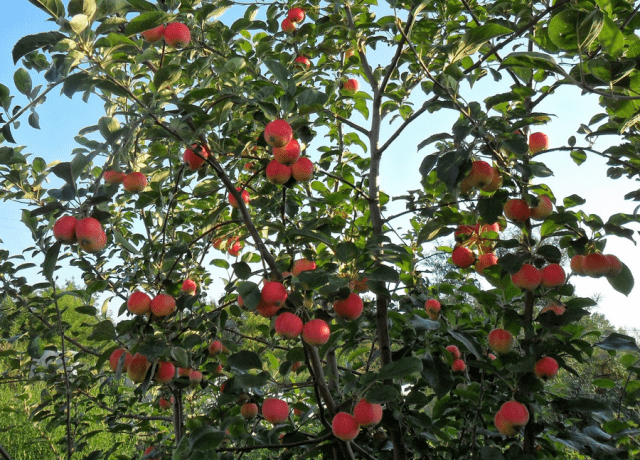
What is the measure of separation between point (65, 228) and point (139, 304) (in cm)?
48

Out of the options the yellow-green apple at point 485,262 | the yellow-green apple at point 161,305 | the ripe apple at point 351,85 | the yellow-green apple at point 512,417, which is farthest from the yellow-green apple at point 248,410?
the ripe apple at point 351,85

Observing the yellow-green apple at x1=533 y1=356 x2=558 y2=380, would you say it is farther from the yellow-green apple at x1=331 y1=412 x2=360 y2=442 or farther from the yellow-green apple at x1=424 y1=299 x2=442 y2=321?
the yellow-green apple at x1=331 y1=412 x2=360 y2=442

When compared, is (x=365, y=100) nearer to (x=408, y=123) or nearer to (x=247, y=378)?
(x=408, y=123)

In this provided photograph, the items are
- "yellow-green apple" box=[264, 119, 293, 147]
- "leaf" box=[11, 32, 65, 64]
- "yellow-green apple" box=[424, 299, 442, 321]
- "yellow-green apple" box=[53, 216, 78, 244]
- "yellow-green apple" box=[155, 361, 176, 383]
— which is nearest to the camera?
"leaf" box=[11, 32, 65, 64]

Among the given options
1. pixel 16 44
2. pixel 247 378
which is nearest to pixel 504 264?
pixel 247 378

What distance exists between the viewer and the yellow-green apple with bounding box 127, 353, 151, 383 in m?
1.52

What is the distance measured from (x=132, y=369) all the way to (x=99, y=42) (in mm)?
1004

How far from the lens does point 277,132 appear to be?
1211 millimetres

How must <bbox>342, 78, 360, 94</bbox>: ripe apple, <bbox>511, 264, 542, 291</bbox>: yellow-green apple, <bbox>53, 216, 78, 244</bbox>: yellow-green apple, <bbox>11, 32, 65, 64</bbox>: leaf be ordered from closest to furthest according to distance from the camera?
<bbox>11, 32, 65, 64</bbox>: leaf < <bbox>53, 216, 78, 244</bbox>: yellow-green apple < <bbox>511, 264, 542, 291</bbox>: yellow-green apple < <bbox>342, 78, 360, 94</bbox>: ripe apple

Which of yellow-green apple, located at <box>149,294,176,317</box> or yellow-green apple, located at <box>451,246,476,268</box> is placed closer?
yellow-green apple, located at <box>149,294,176,317</box>

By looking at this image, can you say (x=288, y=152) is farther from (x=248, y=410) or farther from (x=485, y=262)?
(x=248, y=410)

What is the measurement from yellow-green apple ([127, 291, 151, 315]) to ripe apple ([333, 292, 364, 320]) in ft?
2.08

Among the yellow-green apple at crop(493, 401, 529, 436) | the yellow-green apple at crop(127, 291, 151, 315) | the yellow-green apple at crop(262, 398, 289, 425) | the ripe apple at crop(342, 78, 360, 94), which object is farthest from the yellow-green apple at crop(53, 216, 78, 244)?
the ripe apple at crop(342, 78, 360, 94)

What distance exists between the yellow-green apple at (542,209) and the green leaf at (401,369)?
61 centimetres
